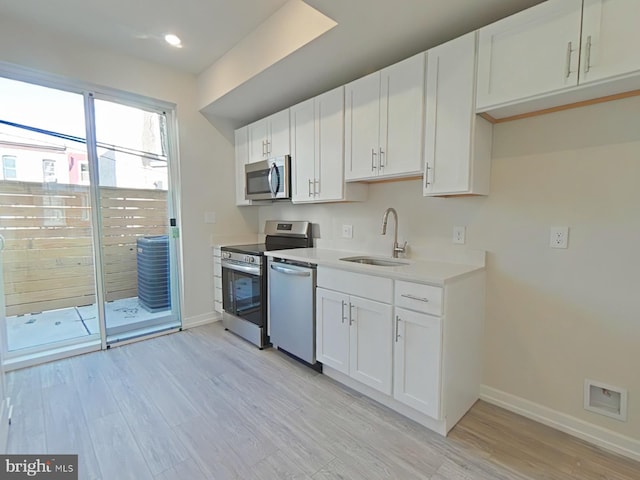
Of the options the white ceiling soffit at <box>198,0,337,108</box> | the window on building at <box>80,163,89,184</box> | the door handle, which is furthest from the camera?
the door handle

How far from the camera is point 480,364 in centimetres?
206

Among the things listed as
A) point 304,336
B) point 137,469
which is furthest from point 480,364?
point 137,469

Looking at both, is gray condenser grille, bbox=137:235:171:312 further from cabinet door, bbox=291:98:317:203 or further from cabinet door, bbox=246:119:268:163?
cabinet door, bbox=291:98:317:203

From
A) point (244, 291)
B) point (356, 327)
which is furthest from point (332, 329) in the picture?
point (244, 291)

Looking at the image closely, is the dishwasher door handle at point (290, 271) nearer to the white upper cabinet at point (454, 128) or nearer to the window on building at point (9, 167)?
the white upper cabinet at point (454, 128)

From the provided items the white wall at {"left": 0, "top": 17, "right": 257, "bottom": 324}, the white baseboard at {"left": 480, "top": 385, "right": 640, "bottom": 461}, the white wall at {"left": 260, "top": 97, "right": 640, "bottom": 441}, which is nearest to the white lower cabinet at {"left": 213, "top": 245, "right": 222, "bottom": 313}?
the white wall at {"left": 0, "top": 17, "right": 257, "bottom": 324}

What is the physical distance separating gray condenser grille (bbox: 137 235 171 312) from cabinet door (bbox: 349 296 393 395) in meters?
2.32

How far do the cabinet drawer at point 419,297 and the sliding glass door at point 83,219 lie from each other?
104 inches

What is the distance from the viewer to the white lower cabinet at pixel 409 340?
1.67m

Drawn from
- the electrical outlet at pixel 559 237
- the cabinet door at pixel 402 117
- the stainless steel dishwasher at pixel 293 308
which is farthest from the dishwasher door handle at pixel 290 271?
the electrical outlet at pixel 559 237

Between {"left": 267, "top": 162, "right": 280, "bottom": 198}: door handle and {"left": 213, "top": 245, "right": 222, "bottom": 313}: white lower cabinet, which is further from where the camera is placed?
{"left": 213, "top": 245, "right": 222, "bottom": 313}: white lower cabinet

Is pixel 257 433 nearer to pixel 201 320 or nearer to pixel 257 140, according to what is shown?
pixel 201 320

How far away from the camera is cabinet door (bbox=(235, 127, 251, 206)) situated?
350 centimetres

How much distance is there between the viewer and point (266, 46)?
2.35m
